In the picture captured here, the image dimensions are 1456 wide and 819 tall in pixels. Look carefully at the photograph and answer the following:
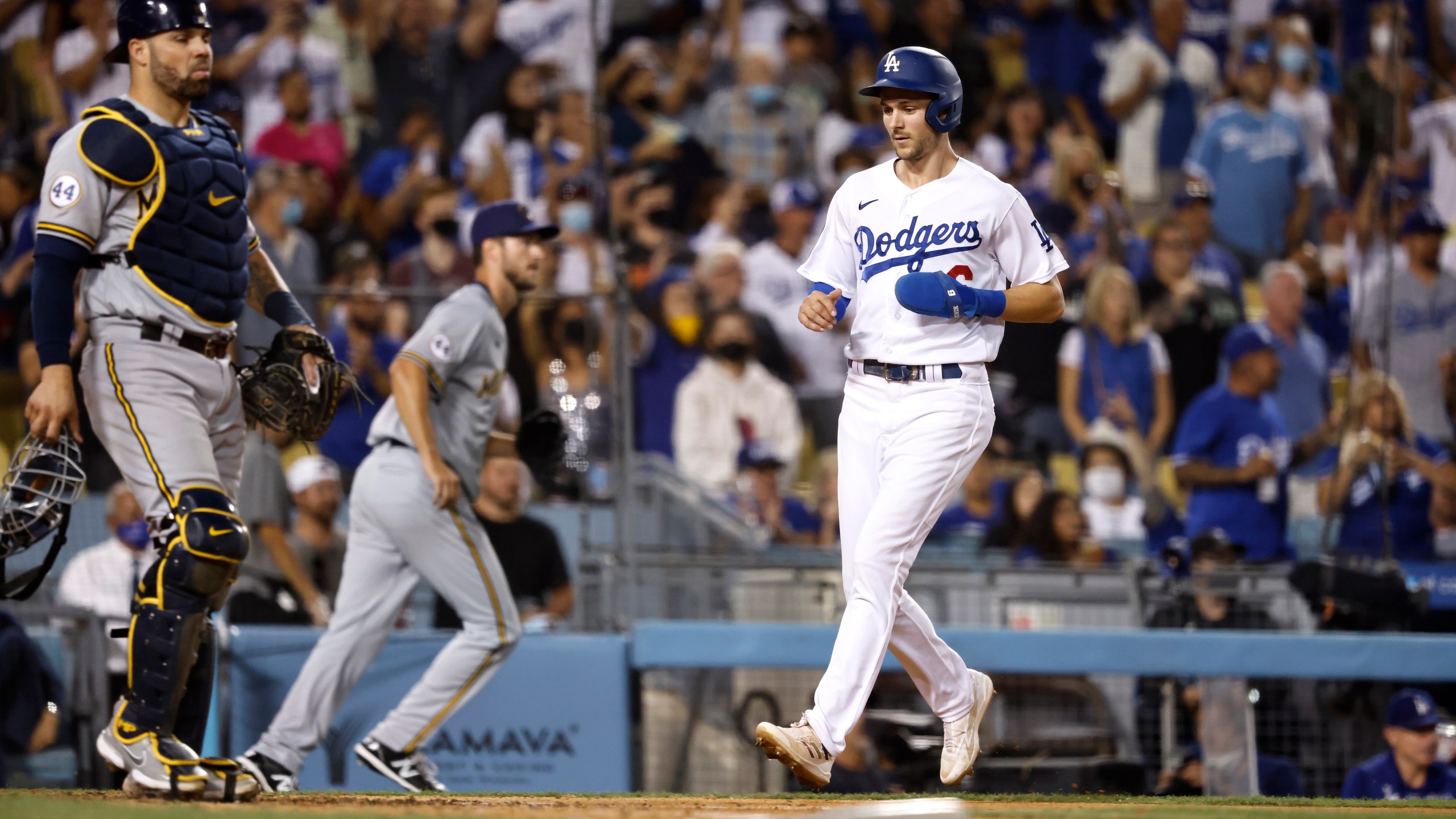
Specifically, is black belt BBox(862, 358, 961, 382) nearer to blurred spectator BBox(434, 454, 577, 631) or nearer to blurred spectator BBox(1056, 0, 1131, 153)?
blurred spectator BBox(434, 454, 577, 631)

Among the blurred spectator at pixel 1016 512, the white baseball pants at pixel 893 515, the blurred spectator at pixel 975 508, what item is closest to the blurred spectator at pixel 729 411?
the blurred spectator at pixel 975 508

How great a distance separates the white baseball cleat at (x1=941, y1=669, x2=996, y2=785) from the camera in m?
4.41

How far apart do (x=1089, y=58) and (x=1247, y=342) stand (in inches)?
116

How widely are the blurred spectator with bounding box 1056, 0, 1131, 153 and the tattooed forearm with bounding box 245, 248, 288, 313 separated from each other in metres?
6.67

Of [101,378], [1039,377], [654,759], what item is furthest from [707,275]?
[101,378]

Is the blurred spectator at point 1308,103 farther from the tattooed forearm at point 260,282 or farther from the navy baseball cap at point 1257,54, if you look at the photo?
the tattooed forearm at point 260,282

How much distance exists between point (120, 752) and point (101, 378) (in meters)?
1.04

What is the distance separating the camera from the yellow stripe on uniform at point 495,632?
5.70 metres

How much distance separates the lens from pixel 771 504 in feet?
25.8

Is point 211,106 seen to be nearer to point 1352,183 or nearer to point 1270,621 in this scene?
point 1270,621

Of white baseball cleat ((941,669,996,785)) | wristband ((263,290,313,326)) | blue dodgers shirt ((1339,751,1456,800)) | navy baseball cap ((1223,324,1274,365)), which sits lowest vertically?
blue dodgers shirt ((1339,751,1456,800))

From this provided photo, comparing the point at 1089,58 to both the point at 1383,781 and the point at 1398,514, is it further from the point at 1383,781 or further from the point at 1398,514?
the point at 1383,781

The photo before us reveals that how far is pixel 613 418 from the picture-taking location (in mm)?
6691

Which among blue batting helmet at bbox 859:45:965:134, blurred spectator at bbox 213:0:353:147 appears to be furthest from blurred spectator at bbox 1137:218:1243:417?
blurred spectator at bbox 213:0:353:147
